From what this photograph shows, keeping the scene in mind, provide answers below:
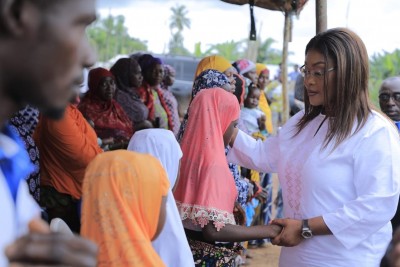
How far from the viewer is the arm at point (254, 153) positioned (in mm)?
3279

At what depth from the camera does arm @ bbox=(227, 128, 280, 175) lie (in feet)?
10.8

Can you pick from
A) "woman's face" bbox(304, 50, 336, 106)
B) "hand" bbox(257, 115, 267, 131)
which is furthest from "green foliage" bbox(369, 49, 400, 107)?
"woman's face" bbox(304, 50, 336, 106)

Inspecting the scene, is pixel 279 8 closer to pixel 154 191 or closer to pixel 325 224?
pixel 325 224

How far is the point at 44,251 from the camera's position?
119 cm

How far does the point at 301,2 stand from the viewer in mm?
6242

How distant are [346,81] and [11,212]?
1.83m

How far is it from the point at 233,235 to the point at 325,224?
0.43 m

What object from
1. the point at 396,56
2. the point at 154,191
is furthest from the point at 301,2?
the point at 396,56

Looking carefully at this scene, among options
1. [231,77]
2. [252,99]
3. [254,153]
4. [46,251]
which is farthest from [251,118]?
[46,251]

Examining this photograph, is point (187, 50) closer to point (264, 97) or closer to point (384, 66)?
point (384, 66)

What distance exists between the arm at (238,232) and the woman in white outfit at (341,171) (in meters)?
0.05

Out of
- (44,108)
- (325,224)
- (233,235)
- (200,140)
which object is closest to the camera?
(44,108)

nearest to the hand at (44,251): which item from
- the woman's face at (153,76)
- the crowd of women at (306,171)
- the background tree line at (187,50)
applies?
the crowd of women at (306,171)

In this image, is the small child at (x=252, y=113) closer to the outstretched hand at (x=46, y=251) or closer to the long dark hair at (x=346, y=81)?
the long dark hair at (x=346, y=81)
